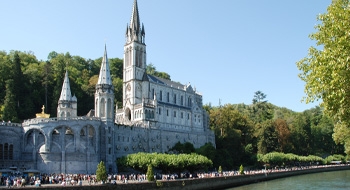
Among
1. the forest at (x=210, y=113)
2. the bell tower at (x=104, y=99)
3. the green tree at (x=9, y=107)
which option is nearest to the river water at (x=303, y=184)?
the forest at (x=210, y=113)

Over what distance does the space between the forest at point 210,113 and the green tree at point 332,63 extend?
29.2 metres

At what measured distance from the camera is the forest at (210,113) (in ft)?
234

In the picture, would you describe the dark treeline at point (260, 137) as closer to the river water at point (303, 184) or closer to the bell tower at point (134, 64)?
the river water at point (303, 184)

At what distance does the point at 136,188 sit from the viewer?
3734 cm

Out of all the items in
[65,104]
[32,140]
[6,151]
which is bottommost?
[6,151]

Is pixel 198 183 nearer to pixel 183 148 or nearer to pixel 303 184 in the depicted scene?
pixel 303 184

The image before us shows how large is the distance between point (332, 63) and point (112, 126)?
4012 centimetres

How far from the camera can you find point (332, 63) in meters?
21.8

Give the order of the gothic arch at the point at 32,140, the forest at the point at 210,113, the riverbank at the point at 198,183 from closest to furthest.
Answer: the riverbank at the point at 198,183, the gothic arch at the point at 32,140, the forest at the point at 210,113

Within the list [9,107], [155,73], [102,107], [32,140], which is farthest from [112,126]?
[155,73]

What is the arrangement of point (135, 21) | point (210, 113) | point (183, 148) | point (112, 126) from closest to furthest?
point (112, 126) → point (183, 148) → point (135, 21) → point (210, 113)

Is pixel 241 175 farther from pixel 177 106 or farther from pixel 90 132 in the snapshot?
pixel 177 106

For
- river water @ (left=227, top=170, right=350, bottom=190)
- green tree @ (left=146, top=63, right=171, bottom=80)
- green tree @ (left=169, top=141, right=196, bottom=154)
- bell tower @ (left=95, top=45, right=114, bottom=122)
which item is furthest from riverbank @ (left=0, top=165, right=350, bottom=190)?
green tree @ (left=146, top=63, right=171, bottom=80)

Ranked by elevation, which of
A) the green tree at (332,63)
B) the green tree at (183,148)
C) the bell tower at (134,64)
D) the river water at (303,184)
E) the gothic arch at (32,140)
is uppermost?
the bell tower at (134,64)
